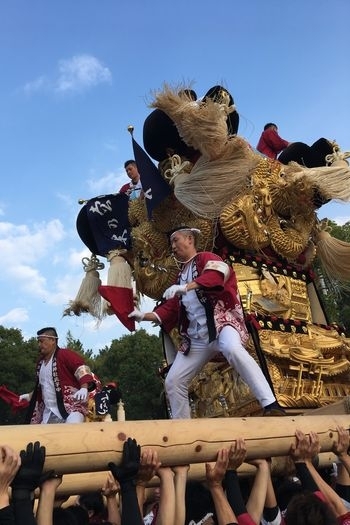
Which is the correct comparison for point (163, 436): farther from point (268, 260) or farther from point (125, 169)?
point (125, 169)

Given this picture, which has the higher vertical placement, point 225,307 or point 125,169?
point 125,169

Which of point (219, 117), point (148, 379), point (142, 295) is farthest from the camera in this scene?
point (148, 379)

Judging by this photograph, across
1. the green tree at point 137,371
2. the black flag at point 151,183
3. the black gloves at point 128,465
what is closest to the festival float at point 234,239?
the black flag at point 151,183

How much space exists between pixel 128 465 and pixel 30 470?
1.56ft

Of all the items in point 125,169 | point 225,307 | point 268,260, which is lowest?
point 225,307

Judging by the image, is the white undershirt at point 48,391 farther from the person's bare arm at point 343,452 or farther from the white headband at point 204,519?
the person's bare arm at point 343,452

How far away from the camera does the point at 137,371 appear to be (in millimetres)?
27781

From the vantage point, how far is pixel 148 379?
27.1 metres

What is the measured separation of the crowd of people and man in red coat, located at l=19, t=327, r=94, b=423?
2153mm

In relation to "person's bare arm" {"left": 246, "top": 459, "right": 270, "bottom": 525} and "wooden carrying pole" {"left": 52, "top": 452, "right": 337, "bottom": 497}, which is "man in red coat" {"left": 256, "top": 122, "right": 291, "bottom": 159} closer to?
"wooden carrying pole" {"left": 52, "top": 452, "right": 337, "bottom": 497}

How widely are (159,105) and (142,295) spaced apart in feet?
8.82

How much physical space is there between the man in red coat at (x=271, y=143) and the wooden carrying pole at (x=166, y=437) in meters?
5.26

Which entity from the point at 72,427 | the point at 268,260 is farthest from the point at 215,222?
the point at 72,427

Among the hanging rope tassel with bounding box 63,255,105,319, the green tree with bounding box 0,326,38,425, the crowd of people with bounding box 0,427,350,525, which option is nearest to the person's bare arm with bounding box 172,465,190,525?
the crowd of people with bounding box 0,427,350,525
